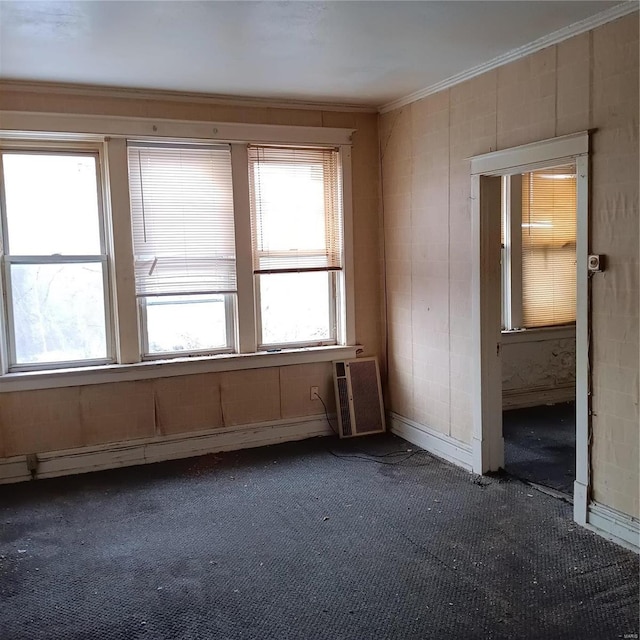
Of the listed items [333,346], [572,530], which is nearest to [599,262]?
[572,530]

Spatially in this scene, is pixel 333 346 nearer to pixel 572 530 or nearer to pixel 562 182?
pixel 572 530

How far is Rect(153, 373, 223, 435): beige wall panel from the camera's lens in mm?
4598

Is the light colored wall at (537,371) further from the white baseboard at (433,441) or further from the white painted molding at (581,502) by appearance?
the white painted molding at (581,502)

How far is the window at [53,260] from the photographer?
4223mm

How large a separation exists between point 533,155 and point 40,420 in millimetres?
3562

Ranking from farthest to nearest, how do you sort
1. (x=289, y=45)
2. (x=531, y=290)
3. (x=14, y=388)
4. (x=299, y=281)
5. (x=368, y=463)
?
(x=531, y=290), (x=299, y=281), (x=368, y=463), (x=14, y=388), (x=289, y=45)

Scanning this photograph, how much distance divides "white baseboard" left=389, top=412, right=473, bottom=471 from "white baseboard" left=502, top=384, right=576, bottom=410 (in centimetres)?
123

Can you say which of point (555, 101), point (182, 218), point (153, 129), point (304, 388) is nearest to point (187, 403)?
point (304, 388)

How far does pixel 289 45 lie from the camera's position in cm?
344

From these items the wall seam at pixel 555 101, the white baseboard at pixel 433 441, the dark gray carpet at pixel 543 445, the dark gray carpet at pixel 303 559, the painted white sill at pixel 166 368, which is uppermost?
the wall seam at pixel 555 101

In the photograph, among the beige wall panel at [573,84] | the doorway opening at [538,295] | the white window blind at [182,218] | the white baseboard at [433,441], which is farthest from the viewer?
the doorway opening at [538,295]

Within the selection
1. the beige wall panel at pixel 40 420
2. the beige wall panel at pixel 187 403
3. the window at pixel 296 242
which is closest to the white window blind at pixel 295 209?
the window at pixel 296 242

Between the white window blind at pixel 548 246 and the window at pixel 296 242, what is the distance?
188 centimetres

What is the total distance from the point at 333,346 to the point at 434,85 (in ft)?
6.89
